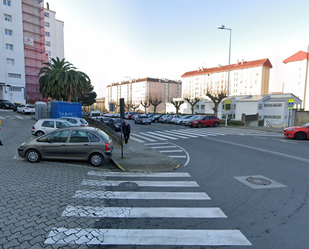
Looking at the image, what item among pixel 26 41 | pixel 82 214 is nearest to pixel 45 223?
pixel 82 214

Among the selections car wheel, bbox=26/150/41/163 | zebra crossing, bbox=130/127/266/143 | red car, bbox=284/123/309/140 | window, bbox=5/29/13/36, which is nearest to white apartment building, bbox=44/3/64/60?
window, bbox=5/29/13/36

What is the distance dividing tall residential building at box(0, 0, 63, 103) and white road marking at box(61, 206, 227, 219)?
159 ft

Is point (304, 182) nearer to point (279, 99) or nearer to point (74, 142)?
point (74, 142)

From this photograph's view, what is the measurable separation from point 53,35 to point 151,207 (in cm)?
6997

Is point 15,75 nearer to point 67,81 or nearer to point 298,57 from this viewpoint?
point 67,81

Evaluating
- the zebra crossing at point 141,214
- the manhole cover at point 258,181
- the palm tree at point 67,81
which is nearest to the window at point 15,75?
the palm tree at point 67,81

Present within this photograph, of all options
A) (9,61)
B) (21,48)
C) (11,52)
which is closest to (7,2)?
(21,48)

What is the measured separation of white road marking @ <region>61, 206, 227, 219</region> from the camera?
4418mm

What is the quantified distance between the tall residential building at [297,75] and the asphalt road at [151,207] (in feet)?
233

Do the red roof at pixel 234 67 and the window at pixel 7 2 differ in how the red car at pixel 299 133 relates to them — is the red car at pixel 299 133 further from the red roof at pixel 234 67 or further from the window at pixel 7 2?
the red roof at pixel 234 67

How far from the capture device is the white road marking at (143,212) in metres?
4.42

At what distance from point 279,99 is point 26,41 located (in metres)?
58.6

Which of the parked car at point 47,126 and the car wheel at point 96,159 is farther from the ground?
the parked car at point 47,126

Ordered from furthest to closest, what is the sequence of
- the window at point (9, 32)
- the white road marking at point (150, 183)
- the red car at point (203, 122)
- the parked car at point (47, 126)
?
the window at point (9, 32) → the red car at point (203, 122) → the parked car at point (47, 126) → the white road marking at point (150, 183)
